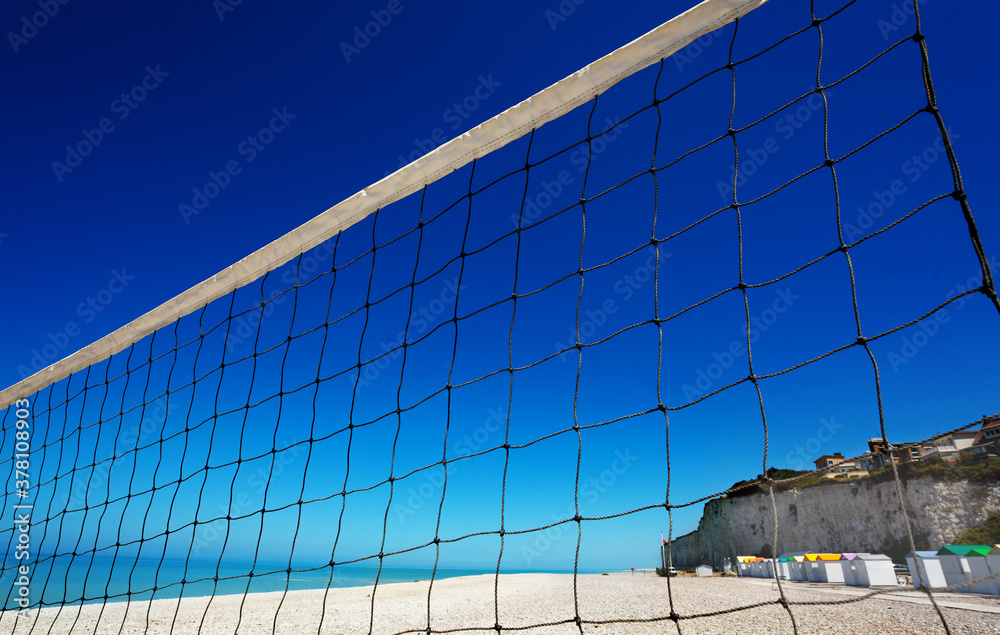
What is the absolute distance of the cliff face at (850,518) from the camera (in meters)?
19.7

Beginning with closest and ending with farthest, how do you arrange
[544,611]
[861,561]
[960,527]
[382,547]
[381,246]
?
[382,547] < [381,246] < [544,611] < [861,561] < [960,527]

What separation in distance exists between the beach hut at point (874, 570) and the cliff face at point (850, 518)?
1.89 meters

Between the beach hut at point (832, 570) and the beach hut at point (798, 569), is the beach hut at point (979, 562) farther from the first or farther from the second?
the beach hut at point (798, 569)

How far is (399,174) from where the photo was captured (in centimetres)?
291

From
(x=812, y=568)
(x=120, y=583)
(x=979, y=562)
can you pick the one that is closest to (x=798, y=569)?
(x=812, y=568)

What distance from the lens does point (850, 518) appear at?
83.0 ft

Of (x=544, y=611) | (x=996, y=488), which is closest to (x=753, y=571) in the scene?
(x=996, y=488)

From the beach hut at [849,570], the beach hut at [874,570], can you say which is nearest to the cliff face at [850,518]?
the beach hut at [874,570]

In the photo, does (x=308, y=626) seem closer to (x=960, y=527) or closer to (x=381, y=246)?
(x=381, y=246)

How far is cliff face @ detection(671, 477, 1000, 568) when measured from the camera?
19.7 m

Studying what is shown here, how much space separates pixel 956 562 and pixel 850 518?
1700 cm

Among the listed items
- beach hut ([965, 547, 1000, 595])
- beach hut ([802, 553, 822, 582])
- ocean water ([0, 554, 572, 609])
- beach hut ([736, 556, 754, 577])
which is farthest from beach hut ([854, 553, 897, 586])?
ocean water ([0, 554, 572, 609])

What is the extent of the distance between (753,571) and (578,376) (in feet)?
87.2

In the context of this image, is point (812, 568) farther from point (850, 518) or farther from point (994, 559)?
point (850, 518)
